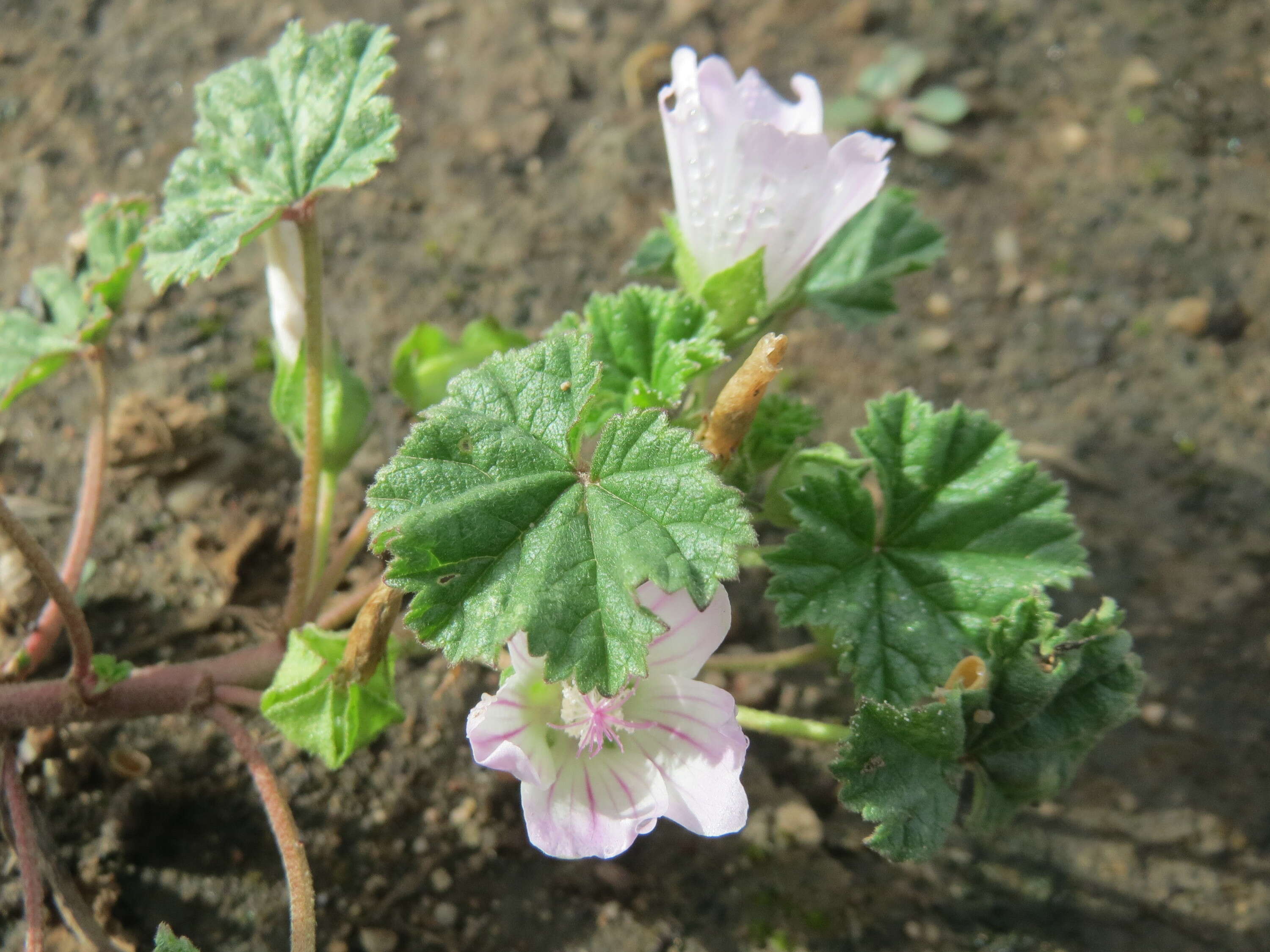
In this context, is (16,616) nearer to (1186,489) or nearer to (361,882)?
(361,882)

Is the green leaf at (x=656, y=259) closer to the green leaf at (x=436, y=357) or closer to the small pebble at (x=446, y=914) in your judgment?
the green leaf at (x=436, y=357)

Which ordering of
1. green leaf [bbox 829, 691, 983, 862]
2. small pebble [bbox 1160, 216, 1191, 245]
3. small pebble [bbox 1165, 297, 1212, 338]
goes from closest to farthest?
green leaf [bbox 829, 691, 983, 862]
small pebble [bbox 1165, 297, 1212, 338]
small pebble [bbox 1160, 216, 1191, 245]

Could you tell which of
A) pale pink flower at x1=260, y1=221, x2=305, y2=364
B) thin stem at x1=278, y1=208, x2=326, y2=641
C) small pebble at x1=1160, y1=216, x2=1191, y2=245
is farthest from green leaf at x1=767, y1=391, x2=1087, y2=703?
small pebble at x1=1160, y1=216, x2=1191, y2=245

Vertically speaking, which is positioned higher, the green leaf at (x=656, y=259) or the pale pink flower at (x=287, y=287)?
the pale pink flower at (x=287, y=287)

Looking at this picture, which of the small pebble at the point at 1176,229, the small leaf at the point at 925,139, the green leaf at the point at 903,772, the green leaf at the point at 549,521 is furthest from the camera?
the small leaf at the point at 925,139

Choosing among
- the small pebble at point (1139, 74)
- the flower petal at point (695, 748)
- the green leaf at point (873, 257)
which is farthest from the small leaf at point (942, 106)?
the flower petal at point (695, 748)

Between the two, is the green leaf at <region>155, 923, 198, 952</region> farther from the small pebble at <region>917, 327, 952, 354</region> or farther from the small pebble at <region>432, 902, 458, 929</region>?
the small pebble at <region>917, 327, 952, 354</region>

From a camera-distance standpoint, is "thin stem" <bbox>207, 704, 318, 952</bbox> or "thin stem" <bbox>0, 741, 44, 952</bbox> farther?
"thin stem" <bbox>0, 741, 44, 952</bbox>

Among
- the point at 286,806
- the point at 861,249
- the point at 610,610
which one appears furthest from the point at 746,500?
the point at 286,806

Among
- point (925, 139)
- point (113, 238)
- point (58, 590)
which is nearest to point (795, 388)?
point (925, 139)
